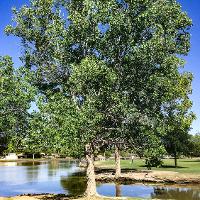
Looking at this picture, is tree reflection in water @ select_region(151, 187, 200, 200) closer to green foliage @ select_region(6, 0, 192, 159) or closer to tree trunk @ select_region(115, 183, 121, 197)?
tree trunk @ select_region(115, 183, 121, 197)

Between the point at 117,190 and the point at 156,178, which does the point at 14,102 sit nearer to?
the point at 117,190

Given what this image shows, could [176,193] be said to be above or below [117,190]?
below

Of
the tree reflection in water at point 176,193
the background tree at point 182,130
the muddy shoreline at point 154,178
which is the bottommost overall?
the tree reflection in water at point 176,193

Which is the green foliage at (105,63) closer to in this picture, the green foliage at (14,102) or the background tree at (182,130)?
the green foliage at (14,102)

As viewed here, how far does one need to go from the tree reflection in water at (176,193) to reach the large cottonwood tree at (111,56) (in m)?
9.28

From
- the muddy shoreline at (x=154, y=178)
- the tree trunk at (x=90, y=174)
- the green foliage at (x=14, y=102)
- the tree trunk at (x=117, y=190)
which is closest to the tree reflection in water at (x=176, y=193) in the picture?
the tree trunk at (x=117, y=190)

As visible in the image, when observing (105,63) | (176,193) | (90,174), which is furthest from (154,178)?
(105,63)

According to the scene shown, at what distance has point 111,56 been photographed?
37.7m

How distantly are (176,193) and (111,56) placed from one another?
60.8ft

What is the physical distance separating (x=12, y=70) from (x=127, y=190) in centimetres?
2076

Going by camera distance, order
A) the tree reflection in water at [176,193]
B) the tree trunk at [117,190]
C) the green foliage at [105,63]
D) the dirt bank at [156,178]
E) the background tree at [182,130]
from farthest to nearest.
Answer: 1. the background tree at [182,130]
2. the dirt bank at [156,178]
3. the tree trunk at [117,190]
4. the tree reflection in water at [176,193]
5. the green foliage at [105,63]

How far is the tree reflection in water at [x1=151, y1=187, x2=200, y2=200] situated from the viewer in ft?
142

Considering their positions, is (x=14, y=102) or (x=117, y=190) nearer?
(x=14, y=102)

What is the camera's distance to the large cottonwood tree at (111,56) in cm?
3566
